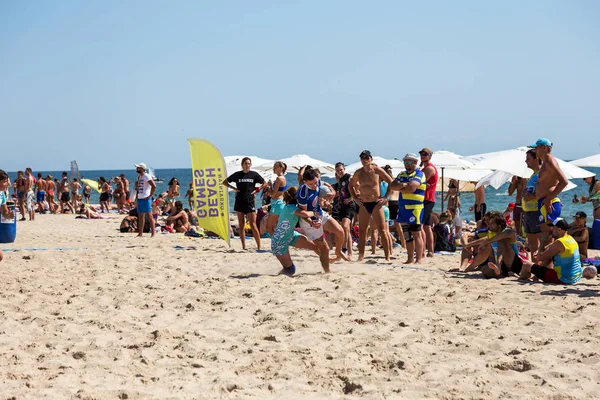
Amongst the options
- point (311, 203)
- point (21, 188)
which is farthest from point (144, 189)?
Result: point (21, 188)

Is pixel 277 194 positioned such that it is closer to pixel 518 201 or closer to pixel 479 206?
pixel 518 201

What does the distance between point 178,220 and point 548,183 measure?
933 centimetres

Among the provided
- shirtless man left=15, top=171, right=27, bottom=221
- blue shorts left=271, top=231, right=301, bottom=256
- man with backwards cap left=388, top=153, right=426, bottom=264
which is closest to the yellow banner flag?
man with backwards cap left=388, top=153, right=426, bottom=264

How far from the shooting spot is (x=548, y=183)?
7.20 metres

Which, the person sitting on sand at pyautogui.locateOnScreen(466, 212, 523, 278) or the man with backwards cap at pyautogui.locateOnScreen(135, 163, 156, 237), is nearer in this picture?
the person sitting on sand at pyautogui.locateOnScreen(466, 212, 523, 278)

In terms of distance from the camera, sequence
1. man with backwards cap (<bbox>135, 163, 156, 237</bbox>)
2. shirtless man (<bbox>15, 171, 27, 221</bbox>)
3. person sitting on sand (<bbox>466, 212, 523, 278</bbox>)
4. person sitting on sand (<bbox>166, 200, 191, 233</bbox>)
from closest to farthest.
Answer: person sitting on sand (<bbox>466, 212, 523, 278</bbox>), man with backwards cap (<bbox>135, 163, 156, 237</bbox>), person sitting on sand (<bbox>166, 200, 191, 233</bbox>), shirtless man (<bbox>15, 171, 27, 221</bbox>)

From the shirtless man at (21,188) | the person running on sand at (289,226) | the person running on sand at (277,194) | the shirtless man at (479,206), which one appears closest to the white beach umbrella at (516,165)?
the shirtless man at (479,206)

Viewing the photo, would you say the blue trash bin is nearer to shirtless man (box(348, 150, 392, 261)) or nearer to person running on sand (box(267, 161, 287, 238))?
person running on sand (box(267, 161, 287, 238))

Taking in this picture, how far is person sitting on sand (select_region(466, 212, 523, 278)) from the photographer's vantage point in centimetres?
738

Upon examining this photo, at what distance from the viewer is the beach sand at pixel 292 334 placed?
12.8ft

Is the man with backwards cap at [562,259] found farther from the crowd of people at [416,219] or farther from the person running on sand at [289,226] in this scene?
the person running on sand at [289,226]

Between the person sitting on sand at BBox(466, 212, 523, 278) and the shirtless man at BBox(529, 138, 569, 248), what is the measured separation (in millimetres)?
398

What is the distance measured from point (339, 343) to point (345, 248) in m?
5.56

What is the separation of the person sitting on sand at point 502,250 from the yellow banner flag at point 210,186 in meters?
4.32
